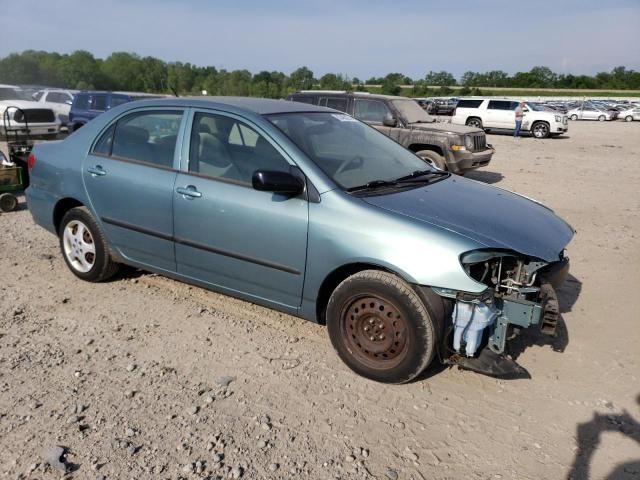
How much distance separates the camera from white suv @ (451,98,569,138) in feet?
77.1

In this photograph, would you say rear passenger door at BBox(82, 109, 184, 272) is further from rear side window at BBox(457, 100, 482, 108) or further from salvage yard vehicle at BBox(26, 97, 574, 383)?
rear side window at BBox(457, 100, 482, 108)

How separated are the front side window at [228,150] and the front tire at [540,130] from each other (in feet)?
75.1

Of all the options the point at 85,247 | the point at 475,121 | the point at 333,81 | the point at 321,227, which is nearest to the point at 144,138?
the point at 85,247

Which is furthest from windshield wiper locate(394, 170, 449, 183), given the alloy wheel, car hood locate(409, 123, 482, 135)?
car hood locate(409, 123, 482, 135)

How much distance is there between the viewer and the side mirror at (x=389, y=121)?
10562 mm

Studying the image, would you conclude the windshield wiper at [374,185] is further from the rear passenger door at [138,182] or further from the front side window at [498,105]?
the front side window at [498,105]

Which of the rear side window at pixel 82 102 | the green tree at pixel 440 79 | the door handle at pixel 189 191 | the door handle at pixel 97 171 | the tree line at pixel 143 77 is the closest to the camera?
the door handle at pixel 189 191

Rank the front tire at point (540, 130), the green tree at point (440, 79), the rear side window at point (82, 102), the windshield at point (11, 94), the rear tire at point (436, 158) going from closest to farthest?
the rear tire at point (436, 158)
the rear side window at point (82, 102)
the windshield at point (11, 94)
the front tire at point (540, 130)
the green tree at point (440, 79)

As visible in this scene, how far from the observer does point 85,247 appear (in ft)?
15.6

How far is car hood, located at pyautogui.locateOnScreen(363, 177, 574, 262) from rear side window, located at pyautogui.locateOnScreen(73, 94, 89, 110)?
46.3 feet

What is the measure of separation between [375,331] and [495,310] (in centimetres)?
74

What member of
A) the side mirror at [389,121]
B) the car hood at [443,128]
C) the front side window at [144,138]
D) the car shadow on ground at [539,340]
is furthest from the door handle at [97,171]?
the car hood at [443,128]

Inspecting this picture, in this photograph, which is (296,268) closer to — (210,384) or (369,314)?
(369,314)

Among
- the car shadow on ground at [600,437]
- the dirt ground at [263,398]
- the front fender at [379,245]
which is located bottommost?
the dirt ground at [263,398]
